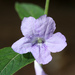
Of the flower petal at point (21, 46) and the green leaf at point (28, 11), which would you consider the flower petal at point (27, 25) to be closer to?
the flower petal at point (21, 46)

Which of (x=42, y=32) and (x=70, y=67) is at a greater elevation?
(x=42, y=32)

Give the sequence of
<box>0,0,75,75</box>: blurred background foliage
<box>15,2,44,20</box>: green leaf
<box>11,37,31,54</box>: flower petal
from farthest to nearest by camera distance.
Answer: <box>0,0,75,75</box>: blurred background foliage, <box>15,2,44,20</box>: green leaf, <box>11,37,31,54</box>: flower petal

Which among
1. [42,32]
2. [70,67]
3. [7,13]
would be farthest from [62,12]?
[42,32]

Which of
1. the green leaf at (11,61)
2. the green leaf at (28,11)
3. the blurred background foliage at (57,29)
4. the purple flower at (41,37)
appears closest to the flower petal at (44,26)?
the purple flower at (41,37)

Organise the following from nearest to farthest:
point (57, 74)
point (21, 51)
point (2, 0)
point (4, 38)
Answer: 1. point (21, 51)
2. point (57, 74)
3. point (4, 38)
4. point (2, 0)

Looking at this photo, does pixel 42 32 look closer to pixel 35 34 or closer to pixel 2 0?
pixel 35 34

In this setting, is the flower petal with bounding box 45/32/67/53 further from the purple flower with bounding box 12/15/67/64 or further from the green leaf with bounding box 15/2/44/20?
the green leaf with bounding box 15/2/44/20

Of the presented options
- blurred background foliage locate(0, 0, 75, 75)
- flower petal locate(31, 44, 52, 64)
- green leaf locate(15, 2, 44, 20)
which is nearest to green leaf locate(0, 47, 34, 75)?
flower petal locate(31, 44, 52, 64)
